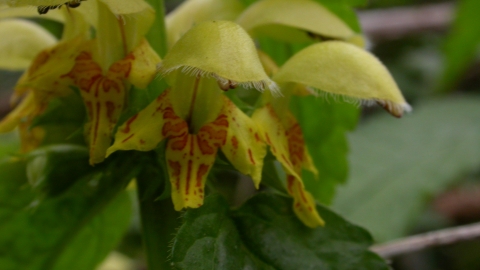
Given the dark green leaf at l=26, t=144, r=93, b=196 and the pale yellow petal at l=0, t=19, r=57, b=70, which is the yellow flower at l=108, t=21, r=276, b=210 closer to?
the dark green leaf at l=26, t=144, r=93, b=196

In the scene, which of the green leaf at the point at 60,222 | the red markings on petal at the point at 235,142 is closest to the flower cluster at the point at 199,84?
the red markings on petal at the point at 235,142

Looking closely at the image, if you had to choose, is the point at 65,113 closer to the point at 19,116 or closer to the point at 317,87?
the point at 19,116

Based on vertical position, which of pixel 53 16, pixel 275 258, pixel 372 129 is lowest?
pixel 372 129

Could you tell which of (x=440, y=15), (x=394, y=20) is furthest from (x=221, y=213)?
(x=440, y=15)

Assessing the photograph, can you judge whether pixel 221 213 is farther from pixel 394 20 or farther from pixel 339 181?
pixel 394 20

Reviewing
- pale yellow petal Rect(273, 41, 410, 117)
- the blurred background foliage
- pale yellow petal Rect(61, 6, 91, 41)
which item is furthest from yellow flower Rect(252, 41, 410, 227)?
the blurred background foliage

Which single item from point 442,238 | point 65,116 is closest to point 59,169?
point 65,116
